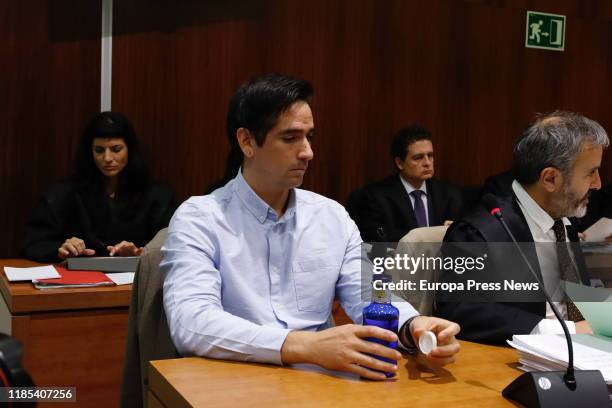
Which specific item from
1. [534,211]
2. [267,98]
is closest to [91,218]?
[267,98]

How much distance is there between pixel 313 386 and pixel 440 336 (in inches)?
12.6

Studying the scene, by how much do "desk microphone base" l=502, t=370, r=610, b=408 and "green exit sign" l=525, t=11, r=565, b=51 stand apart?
4.24m

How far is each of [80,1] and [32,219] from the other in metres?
1.31

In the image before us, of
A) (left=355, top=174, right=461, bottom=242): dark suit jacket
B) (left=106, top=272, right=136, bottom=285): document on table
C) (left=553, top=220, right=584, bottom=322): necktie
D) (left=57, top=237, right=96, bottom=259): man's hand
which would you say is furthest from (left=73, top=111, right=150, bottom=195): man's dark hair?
(left=553, top=220, right=584, bottom=322): necktie

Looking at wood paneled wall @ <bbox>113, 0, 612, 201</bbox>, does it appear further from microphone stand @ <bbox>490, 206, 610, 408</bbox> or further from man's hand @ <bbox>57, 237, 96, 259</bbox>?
microphone stand @ <bbox>490, 206, 610, 408</bbox>

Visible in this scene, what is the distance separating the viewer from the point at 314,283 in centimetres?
177

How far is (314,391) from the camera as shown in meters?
1.23

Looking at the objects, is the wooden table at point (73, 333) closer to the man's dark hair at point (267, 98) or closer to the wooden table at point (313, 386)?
the man's dark hair at point (267, 98)

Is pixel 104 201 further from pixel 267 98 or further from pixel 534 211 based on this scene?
pixel 534 211

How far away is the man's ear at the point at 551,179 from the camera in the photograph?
80.5 inches

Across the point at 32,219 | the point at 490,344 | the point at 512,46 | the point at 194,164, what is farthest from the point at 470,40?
the point at 490,344

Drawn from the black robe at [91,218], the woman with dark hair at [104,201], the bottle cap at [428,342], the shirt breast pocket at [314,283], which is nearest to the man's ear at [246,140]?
the shirt breast pocket at [314,283]

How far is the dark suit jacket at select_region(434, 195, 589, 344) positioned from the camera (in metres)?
1.68

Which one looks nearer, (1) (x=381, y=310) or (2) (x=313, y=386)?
(2) (x=313, y=386)
